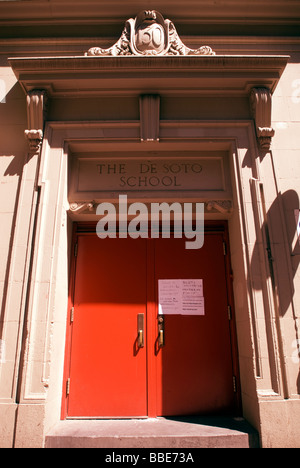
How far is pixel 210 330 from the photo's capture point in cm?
428

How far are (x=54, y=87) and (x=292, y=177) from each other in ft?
12.4

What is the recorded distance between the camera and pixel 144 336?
425cm

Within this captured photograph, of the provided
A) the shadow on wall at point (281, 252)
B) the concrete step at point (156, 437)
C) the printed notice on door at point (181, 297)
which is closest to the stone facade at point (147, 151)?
the shadow on wall at point (281, 252)

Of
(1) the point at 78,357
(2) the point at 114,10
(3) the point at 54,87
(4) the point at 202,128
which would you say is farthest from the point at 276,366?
(2) the point at 114,10

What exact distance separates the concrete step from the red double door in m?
0.42

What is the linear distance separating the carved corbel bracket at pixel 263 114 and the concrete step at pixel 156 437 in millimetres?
3737

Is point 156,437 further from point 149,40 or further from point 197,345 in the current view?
point 149,40

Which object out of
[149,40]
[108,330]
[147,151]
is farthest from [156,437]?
[149,40]

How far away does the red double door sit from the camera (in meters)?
4.05

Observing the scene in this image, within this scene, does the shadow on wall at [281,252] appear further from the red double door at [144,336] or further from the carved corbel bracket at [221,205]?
the red double door at [144,336]

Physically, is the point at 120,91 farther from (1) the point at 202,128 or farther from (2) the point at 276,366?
(2) the point at 276,366

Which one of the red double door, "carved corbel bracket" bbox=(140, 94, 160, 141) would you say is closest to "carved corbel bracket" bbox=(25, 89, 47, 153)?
"carved corbel bracket" bbox=(140, 94, 160, 141)

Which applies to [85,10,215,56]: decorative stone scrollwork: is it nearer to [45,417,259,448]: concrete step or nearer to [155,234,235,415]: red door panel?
[155,234,235,415]: red door panel
